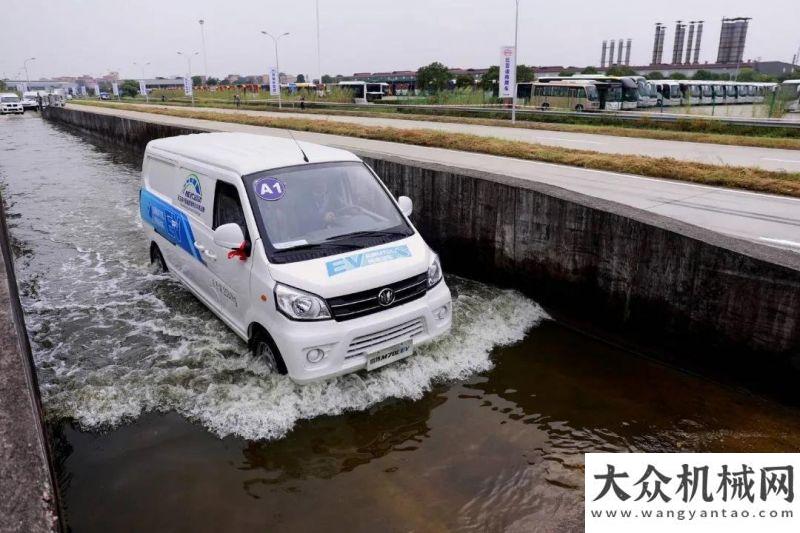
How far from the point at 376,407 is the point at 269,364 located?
1064mm

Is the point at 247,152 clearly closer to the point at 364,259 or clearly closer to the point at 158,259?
the point at 364,259

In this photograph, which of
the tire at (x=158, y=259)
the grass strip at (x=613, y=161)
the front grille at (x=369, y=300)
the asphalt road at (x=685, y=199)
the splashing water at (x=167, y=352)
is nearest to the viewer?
the front grille at (x=369, y=300)

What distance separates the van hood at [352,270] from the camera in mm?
4844

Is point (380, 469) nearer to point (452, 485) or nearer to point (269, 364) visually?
point (452, 485)

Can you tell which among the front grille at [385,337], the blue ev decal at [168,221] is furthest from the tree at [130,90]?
the front grille at [385,337]

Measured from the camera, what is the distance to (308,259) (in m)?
5.05

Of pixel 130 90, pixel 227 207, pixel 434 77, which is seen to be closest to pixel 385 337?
pixel 227 207

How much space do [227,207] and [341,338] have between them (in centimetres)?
198

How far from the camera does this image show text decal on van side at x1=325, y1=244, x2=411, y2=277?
500 cm

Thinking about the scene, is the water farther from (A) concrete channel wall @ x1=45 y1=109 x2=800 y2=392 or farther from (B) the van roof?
(B) the van roof

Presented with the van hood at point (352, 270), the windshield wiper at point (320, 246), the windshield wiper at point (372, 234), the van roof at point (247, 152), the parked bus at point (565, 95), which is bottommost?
the van hood at point (352, 270)

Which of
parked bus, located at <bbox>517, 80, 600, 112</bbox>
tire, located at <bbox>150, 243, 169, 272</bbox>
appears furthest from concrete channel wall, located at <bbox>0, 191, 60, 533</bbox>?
parked bus, located at <bbox>517, 80, 600, 112</bbox>

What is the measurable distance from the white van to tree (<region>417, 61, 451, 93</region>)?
6693 cm

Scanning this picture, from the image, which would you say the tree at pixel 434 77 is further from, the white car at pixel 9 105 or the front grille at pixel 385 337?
the front grille at pixel 385 337
